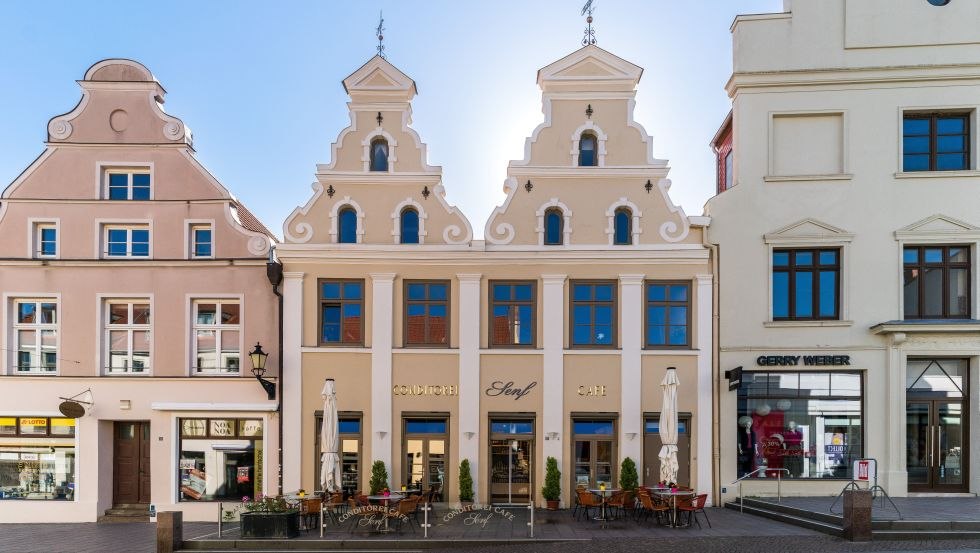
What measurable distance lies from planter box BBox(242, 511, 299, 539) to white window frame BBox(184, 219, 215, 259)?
7.11 metres

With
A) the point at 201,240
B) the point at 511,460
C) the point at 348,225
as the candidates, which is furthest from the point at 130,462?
the point at 511,460

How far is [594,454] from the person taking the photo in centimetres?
1673

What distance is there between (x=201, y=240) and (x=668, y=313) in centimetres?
1254

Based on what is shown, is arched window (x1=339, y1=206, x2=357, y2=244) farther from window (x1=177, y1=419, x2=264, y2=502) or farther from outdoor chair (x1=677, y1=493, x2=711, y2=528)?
outdoor chair (x1=677, y1=493, x2=711, y2=528)

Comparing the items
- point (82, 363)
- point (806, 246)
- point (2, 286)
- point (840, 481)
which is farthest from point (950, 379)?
point (2, 286)

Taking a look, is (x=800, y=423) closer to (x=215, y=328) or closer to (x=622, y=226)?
(x=622, y=226)

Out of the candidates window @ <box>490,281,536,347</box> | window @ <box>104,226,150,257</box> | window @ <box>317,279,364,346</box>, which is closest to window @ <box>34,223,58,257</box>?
window @ <box>104,226,150,257</box>

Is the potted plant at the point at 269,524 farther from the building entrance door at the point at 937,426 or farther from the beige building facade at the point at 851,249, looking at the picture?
the building entrance door at the point at 937,426

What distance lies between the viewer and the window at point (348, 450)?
16.7 meters

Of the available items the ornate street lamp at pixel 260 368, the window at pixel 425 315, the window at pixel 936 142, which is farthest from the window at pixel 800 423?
the ornate street lamp at pixel 260 368

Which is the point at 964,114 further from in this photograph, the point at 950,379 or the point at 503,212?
the point at 503,212

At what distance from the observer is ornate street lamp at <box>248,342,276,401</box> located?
15.9m

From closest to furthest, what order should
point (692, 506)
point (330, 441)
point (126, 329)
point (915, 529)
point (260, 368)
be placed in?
point (915, 529) < point (692, 506) < point (330, 441) < point (260, 368) < point (126, 329)

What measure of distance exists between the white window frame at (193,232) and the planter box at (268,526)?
7.11m
